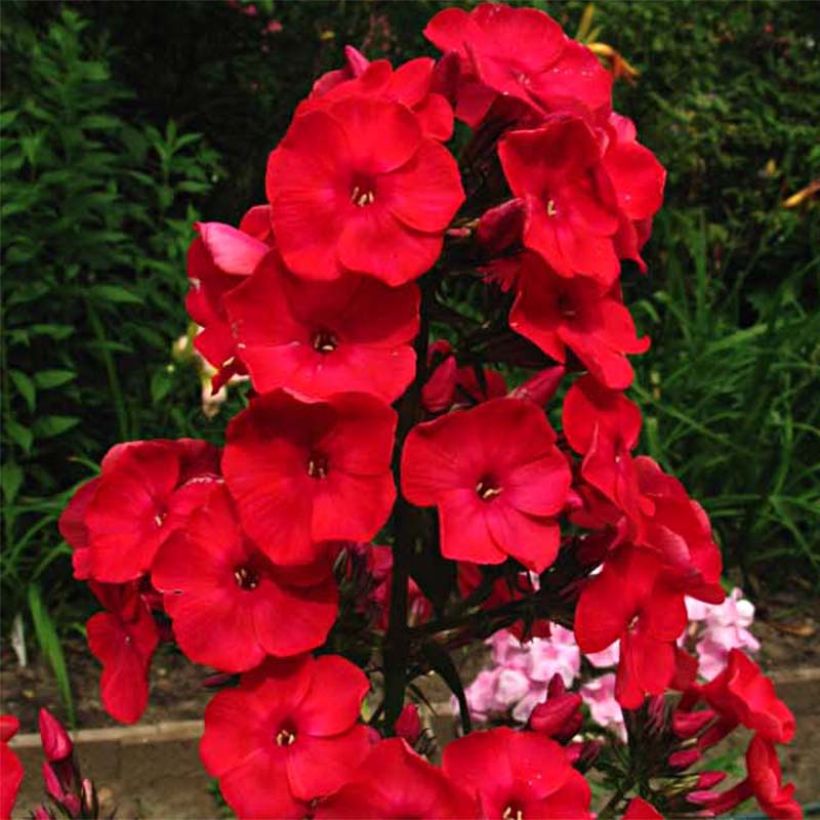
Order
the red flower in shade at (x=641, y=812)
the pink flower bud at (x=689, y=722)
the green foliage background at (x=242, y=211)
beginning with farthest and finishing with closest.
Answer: the green foliage background at (x=242, y=211) < the pink flower bud at (x=689, y=722) < the red flower in shade at (x=641, y=812)

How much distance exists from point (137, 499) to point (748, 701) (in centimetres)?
68

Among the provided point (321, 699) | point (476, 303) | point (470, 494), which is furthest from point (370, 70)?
point (476, 303)

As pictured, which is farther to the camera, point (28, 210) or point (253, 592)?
point (28, 210)

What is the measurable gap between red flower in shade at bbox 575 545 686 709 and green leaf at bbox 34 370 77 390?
8.02 feet

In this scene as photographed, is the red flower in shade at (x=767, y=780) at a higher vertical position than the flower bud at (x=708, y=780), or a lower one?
higher

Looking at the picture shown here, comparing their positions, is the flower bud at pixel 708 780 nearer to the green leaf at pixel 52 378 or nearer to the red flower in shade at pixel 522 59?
the red flower in shade at pixel 522 59

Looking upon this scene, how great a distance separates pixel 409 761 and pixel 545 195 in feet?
1.74

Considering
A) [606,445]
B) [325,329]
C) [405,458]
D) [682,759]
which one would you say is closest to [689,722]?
[682,759]

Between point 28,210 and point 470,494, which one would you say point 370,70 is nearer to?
point 470,494

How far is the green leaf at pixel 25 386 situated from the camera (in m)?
3.52

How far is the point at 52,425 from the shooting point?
3705mm

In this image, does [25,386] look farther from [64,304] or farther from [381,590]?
[381,590]

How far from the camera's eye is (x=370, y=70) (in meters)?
1.38

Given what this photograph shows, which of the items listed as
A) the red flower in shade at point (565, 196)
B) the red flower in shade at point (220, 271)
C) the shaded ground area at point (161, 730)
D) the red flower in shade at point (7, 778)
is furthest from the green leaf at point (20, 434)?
the red flower in shade at point (565, 196)
